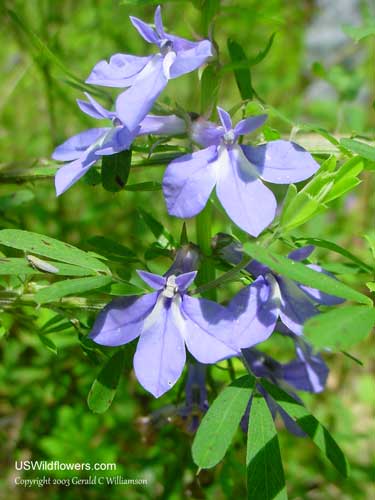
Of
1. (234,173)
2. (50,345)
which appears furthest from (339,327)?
(50,345)

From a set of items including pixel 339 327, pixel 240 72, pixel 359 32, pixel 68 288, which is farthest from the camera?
pixel 240 72

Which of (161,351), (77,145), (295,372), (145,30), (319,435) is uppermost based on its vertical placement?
(145,30)

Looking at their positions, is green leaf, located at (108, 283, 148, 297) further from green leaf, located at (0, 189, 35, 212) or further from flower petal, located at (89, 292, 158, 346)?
green leaf, located at (0, 189, 35, 212)

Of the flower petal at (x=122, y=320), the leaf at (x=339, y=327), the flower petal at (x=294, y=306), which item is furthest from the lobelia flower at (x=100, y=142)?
the leaf at (x=339, y=327)

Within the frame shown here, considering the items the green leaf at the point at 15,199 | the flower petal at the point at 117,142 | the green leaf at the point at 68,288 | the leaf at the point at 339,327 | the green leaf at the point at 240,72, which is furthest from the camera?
the green leaf at the point at 15,199

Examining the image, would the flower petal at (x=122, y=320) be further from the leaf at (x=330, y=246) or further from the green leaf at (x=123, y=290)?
the leaf at (x=330, y=246)

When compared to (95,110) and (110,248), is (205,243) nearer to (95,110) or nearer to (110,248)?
(110,248)
